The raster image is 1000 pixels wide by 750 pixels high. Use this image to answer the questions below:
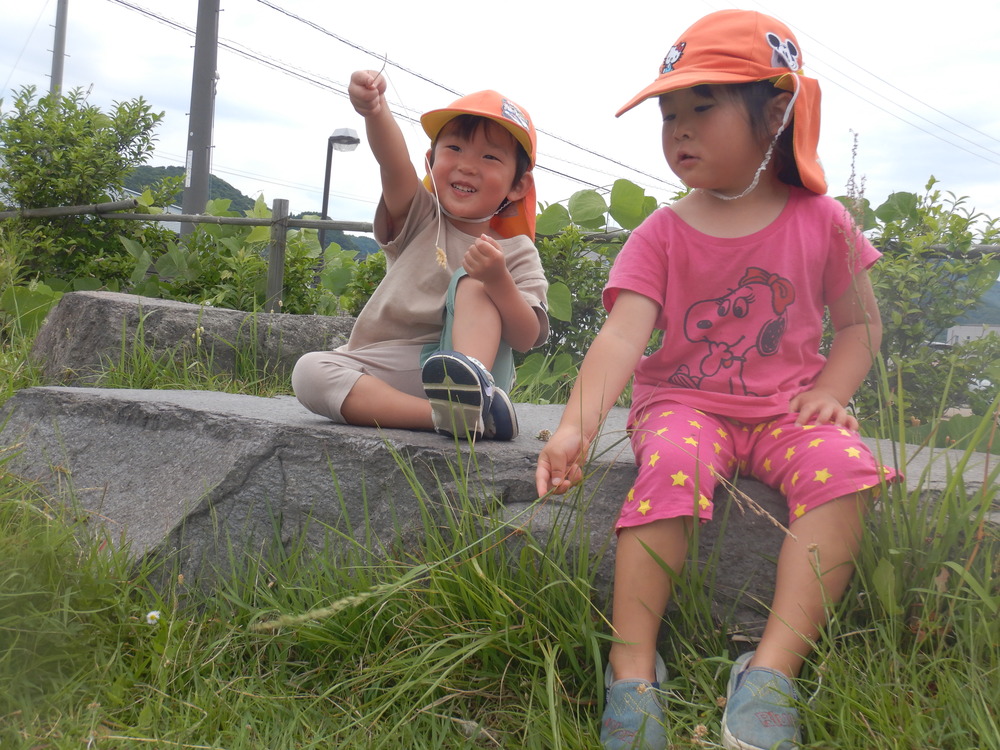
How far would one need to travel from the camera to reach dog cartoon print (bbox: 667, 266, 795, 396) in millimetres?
1756

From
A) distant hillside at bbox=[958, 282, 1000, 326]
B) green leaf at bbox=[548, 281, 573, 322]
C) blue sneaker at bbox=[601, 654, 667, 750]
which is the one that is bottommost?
blue sneaker at bbox=[601, 654, 667, 750]

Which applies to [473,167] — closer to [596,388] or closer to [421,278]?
[421,278]

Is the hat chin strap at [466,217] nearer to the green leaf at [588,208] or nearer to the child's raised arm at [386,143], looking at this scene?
the child's raised arm at [386,143]

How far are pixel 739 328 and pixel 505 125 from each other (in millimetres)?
858

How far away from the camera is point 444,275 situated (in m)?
2.30

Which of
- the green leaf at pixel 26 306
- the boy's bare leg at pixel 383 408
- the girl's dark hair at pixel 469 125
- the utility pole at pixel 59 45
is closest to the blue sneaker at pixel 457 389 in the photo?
the boy's bare leg at pixel 383 408

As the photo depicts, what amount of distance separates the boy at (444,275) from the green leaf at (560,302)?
4.60 ft

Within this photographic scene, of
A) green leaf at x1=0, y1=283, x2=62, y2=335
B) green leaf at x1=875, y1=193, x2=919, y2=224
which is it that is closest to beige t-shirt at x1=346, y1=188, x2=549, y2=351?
green leaf at x1=875, y1=193, x2=919, y2=224

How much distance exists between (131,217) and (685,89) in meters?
4.78

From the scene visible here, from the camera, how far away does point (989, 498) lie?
56.1 inches

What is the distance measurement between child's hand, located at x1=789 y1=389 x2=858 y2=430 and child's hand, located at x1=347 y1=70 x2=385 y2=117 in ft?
3.98

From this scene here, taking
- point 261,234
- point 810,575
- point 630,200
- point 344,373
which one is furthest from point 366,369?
point 261,234

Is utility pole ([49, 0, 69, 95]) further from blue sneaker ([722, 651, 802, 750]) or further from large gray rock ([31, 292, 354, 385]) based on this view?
blue sneaker ([722, 651, 802, 750])

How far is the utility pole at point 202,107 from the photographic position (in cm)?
838
